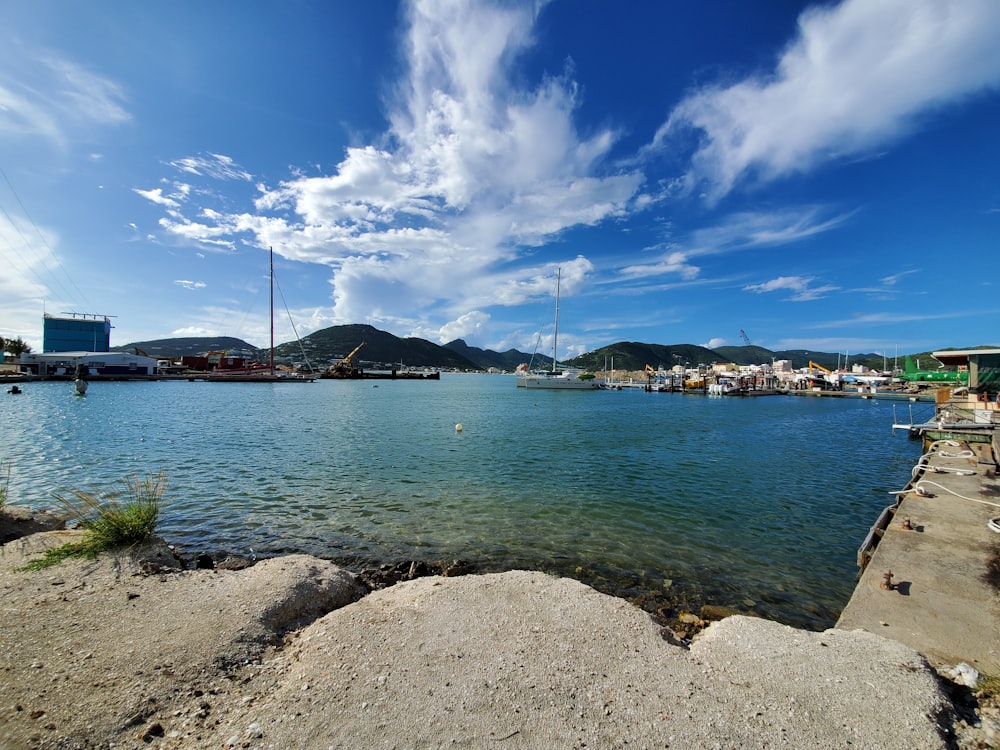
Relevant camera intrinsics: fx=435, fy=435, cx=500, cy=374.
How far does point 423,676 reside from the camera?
13.4ft

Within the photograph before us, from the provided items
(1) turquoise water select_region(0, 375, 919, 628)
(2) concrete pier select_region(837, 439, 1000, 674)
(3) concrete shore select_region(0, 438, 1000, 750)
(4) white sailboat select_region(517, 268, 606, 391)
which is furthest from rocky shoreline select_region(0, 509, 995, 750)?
(4) white sailboat select_region(517, 268, 606, 391)

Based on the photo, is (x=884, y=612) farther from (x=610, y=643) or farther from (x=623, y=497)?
(x=623, y=497)

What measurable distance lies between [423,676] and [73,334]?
15620 cm

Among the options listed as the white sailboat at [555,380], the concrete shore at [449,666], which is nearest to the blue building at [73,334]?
the white sailboat at [555,380]

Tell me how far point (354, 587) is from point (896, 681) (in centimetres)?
650

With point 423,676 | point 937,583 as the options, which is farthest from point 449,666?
point 937,583

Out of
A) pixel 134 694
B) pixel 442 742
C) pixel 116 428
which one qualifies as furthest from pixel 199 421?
pixel 442 742

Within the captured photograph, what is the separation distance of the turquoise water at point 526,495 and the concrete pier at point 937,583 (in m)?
1.18

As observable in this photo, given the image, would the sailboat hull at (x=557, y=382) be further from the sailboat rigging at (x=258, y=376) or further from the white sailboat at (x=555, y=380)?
the sailboat rigging at (x=258, y=376)

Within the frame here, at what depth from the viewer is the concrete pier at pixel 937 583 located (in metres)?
5.00

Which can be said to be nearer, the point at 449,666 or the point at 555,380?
the point at 449,666

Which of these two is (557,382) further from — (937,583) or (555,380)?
(937,583)

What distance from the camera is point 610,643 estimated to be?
4812mm

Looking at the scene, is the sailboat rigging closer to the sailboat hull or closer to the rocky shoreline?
the sailboat hull
